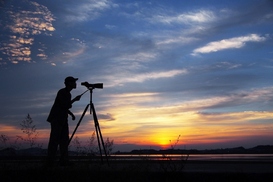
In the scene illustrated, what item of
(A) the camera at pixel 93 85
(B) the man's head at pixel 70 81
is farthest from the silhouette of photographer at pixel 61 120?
(A) the camera at pixel 93 85

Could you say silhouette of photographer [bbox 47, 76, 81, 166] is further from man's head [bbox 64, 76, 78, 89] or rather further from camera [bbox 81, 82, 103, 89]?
camera [bbox 81, 82, 103, 89]

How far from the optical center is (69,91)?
9055mm

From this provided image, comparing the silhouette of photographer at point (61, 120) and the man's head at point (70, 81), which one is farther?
the man's head at point (70, 81)

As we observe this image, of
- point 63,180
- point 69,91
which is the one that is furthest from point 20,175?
point 69,91

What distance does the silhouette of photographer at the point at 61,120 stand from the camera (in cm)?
859

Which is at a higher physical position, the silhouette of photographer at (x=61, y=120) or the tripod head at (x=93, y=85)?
the tripod head at (x=93, y=85)

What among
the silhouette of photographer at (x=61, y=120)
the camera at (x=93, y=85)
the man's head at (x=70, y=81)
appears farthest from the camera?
the man's head at (x=70, y=81)

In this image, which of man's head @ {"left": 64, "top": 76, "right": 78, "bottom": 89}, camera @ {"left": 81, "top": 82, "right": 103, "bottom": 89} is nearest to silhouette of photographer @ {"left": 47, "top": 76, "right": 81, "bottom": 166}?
man's head @ {"left": 64, "top": 76, "right": 78, "bottom": 89}

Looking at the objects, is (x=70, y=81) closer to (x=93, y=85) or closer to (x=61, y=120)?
(x=93, y=85)

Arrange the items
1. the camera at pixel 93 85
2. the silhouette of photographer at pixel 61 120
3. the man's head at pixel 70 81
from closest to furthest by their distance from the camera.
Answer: the silhouette of photographer at pixel 61 120, the camera at pixel 93 85, the man's head at pixel 70 81

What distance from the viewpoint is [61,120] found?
28.9 feet

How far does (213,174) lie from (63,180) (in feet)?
10.8

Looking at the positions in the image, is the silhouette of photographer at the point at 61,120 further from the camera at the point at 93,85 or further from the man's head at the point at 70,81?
the camera at the point at 93,85

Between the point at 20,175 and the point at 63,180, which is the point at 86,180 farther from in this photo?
the point at 20,175
